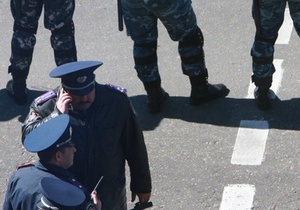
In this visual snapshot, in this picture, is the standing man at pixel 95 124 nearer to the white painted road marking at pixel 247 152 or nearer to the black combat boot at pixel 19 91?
the white painted road marking at pixel 247 152

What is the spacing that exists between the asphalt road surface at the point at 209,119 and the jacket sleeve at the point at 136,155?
1.15 meters

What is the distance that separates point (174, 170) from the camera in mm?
7469

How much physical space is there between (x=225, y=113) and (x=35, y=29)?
194 centimetres

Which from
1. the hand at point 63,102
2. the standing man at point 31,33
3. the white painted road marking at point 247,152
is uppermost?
the hand at point 63,102

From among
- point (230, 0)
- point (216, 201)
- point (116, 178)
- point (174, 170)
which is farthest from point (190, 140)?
point (230, 0)

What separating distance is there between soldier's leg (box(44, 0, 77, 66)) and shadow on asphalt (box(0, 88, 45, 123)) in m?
0.46

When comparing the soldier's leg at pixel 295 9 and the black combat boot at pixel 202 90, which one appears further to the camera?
the black combat boot at pixel 202 90

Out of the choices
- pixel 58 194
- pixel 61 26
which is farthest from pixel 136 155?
pixel 61 26

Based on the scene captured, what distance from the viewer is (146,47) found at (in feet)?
26.4

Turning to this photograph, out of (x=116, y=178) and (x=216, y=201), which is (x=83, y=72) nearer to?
(x=116, y=178)

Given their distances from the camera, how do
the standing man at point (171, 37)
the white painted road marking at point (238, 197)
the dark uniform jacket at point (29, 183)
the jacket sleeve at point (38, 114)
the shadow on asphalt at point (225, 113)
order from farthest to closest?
the shadow on asphalt at point (225, 113)
the standing man at point (171, 37)
the white painted road marking at point (238, 197)
the jacket sleeve at point (38, 114)
the dark uniform jacket at point (29, 183)

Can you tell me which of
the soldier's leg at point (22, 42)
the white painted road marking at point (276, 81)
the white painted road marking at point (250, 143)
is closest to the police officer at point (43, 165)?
the white painted road marking at point (250, 143)

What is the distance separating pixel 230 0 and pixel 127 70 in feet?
5.79

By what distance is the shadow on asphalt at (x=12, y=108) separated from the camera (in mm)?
8492
